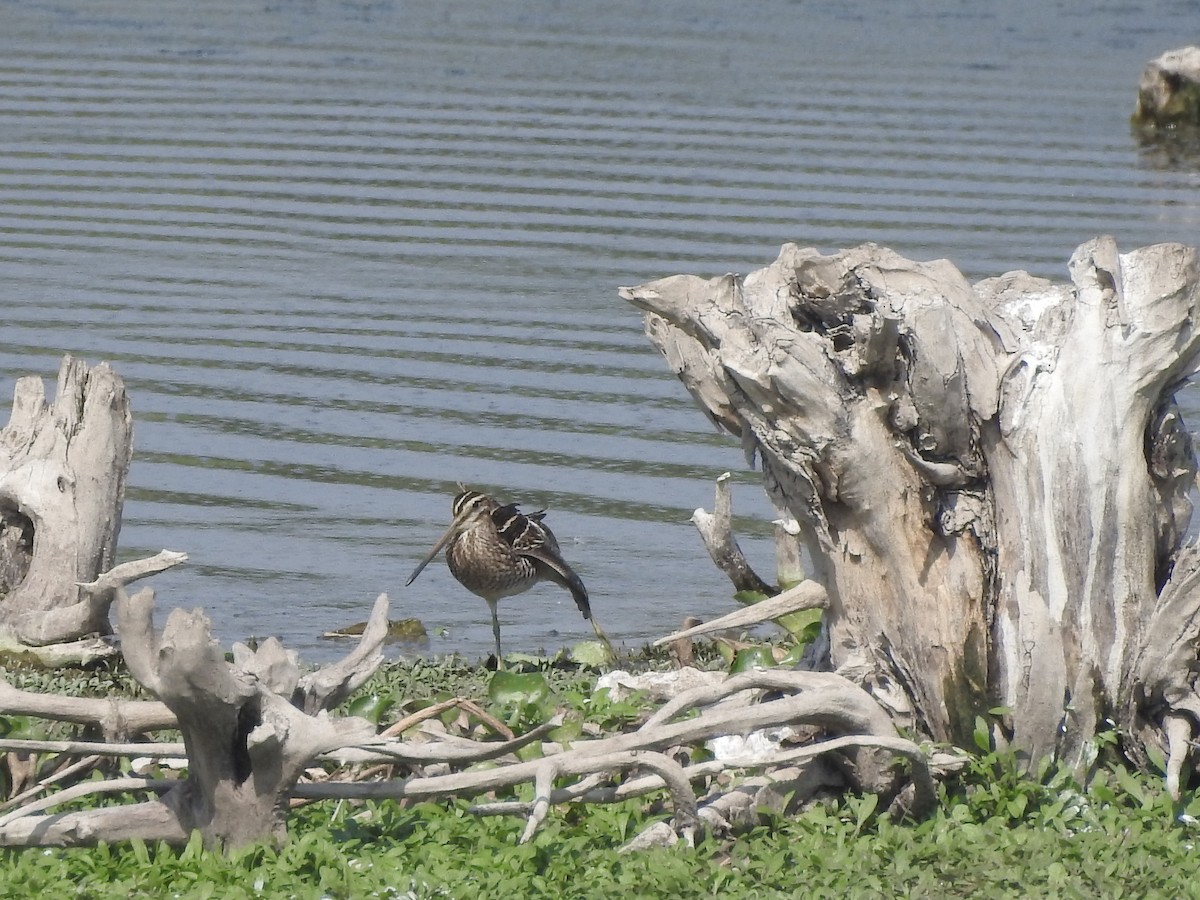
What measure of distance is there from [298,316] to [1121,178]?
31.1 ft

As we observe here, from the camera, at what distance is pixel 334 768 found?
647cm

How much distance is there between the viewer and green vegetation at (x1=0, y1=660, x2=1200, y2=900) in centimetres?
544

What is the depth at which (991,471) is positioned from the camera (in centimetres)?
636

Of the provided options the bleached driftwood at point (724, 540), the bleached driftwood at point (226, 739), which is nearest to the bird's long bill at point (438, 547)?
the bleached driftwood at point (724, 540)

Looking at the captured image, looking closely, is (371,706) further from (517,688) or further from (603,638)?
(603,638)

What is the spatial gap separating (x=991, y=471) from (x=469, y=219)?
12.0 m

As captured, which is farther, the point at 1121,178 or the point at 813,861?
the point at 1121,178

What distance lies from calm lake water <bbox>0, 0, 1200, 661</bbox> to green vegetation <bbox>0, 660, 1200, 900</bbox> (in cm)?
347

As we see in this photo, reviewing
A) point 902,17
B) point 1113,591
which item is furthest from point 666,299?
point 902,17

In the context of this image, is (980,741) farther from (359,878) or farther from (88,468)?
(88,468)

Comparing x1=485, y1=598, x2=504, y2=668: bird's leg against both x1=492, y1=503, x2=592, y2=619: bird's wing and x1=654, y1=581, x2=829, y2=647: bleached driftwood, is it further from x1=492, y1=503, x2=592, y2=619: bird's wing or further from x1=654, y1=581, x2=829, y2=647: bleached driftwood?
x1=654, y1=581, x2=829, y2=647: bleached driftwood

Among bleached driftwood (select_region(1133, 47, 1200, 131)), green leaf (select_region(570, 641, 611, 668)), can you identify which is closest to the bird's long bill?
green leaf (select_region(570, 641, 611, 668))

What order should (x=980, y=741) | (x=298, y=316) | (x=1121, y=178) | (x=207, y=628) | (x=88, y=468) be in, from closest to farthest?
1. (x=207, y=628)
2. (x=980, y=741)
3. (x=88, y=468)
4. (x=298, y=316)
5. (x=1121, y=178)

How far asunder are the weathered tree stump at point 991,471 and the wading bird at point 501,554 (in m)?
3.04
